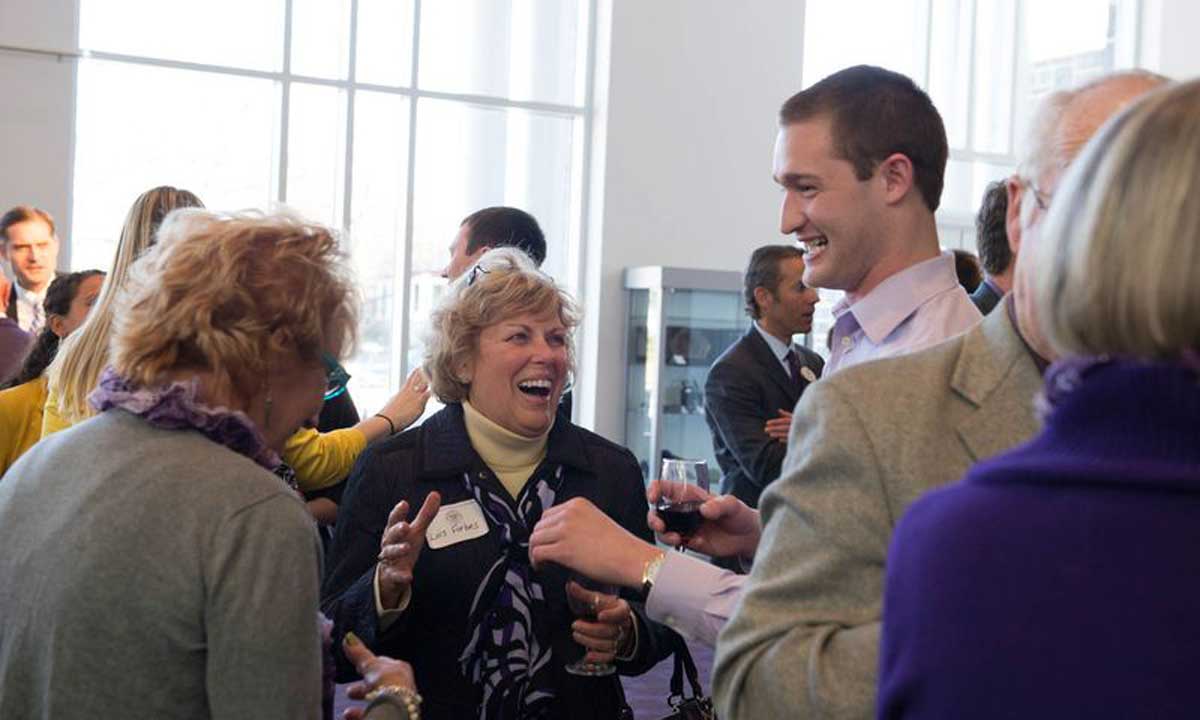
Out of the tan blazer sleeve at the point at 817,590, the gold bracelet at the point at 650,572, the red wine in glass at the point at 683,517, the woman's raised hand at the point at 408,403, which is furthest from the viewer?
the woman's raised hand at the point at 408,403

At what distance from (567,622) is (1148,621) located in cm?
182

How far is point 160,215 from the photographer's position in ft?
10.6

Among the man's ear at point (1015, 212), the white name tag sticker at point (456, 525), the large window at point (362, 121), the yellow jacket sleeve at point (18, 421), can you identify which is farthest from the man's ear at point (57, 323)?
the large window at point (362, 121)

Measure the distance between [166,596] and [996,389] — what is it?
98 centimetres

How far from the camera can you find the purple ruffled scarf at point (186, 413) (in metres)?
1.63

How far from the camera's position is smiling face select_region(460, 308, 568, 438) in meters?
2.93

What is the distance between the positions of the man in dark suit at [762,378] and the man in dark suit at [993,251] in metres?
1.64

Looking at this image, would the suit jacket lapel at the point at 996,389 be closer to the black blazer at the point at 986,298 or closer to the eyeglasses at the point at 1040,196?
the eyeglasses at the point at 1040,196

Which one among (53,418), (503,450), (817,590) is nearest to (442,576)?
(503,450)

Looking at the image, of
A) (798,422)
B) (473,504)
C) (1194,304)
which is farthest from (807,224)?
(1194,304)

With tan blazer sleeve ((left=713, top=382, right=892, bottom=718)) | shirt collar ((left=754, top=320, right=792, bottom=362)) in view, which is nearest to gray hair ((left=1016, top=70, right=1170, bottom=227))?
tan blazer sleeve ((left=713, top=382, right=892, bottom=718))

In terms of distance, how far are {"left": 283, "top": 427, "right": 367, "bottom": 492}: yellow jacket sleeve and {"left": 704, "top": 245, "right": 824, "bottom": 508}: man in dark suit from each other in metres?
1.91

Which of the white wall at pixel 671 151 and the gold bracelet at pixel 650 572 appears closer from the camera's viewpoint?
the gold bracelet at pixel 650 572

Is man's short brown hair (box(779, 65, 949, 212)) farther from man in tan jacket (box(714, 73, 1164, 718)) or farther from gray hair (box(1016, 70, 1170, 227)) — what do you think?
man in tan jacket (box(714, 73, 1164, 718))
